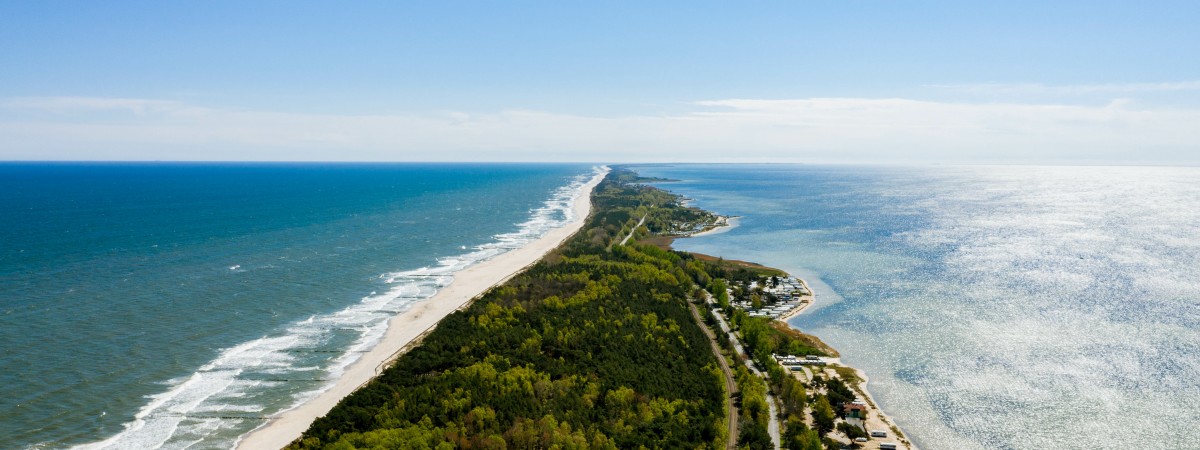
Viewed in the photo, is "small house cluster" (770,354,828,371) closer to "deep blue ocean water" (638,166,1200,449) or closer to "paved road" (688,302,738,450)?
"deep blue ocean water" (638,166,1200,449)

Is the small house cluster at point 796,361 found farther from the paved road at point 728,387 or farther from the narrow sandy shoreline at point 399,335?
the narrow sandy shoreline at point 399,335

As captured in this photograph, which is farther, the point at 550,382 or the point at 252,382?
the point at 252,382

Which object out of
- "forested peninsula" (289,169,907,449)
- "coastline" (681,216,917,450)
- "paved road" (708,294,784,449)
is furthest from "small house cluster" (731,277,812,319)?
"paved road" (708,294,784,449)

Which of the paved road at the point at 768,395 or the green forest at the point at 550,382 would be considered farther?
the paved road at the point at 768,395

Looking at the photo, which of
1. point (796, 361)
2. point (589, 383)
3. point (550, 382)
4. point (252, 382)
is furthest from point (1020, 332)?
point (252, 382)

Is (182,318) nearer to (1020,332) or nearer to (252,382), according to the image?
(252,382)

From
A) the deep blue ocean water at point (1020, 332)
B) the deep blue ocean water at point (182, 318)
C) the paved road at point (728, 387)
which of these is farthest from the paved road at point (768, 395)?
the deep blue ocean water at point (182, 318)
